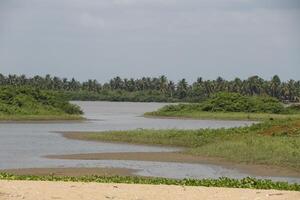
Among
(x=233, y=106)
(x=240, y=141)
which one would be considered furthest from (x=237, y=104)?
(x=240, y=141)

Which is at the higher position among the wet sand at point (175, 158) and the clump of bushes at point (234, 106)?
the clump of bushes at point (234, 106)

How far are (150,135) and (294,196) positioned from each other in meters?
28.4

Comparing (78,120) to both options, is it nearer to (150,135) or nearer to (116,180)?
(150,135)

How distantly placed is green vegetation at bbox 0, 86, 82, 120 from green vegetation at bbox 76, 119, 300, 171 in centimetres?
2598

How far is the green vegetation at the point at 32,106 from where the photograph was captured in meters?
72.4

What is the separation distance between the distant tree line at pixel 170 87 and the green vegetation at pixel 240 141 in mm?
85655

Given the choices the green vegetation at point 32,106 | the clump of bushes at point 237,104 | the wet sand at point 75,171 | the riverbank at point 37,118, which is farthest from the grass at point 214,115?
Answer: the wet sand at point 75,171

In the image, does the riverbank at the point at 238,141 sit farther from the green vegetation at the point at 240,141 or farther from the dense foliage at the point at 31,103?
the dense foliage at the point at 31,103

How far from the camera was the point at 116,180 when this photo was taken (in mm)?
19938

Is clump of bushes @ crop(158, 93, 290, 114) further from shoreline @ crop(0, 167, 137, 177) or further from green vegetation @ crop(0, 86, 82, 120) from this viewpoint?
shoreline @ crop(0, 167, 137, 177)

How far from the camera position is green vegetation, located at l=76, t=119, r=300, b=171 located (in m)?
30.5

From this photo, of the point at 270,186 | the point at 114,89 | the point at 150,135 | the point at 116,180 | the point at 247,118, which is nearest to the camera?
the point at 270,186

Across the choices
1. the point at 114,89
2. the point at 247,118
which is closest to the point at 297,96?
the point at 114,89

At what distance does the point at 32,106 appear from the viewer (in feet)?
250
